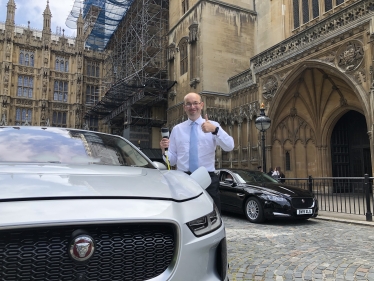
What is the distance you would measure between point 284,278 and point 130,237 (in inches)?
104

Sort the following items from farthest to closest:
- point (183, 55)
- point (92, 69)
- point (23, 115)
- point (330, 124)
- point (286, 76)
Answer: point (92, 69)
point (23, 115)
point (183, 55)
point (330, 124)
point (286, 76)

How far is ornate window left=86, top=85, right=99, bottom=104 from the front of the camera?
42325 mm

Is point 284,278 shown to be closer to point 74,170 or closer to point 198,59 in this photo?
point 74,170

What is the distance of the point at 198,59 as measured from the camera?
67.5 ft

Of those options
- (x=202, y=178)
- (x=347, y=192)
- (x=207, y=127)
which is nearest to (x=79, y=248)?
(x=202, y=178)

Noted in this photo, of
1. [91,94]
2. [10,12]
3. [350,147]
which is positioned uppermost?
[10,12]

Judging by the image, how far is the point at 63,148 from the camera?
9.84ft

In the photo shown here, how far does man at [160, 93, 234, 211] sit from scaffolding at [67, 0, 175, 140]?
20.7 metres

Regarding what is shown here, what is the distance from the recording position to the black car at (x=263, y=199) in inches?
279

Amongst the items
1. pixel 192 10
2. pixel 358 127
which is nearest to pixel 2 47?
pixel 192 10

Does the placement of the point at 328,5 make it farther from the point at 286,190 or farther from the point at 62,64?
the point at 62,64

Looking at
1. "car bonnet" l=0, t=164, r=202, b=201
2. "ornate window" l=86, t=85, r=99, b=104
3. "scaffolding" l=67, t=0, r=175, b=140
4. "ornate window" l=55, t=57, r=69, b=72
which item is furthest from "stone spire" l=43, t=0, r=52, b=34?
"car bonnet" l=0, t=164, r=202, b=201

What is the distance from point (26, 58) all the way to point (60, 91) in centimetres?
587

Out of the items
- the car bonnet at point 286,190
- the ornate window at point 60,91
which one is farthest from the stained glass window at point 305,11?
the ornate window at point 60,91
